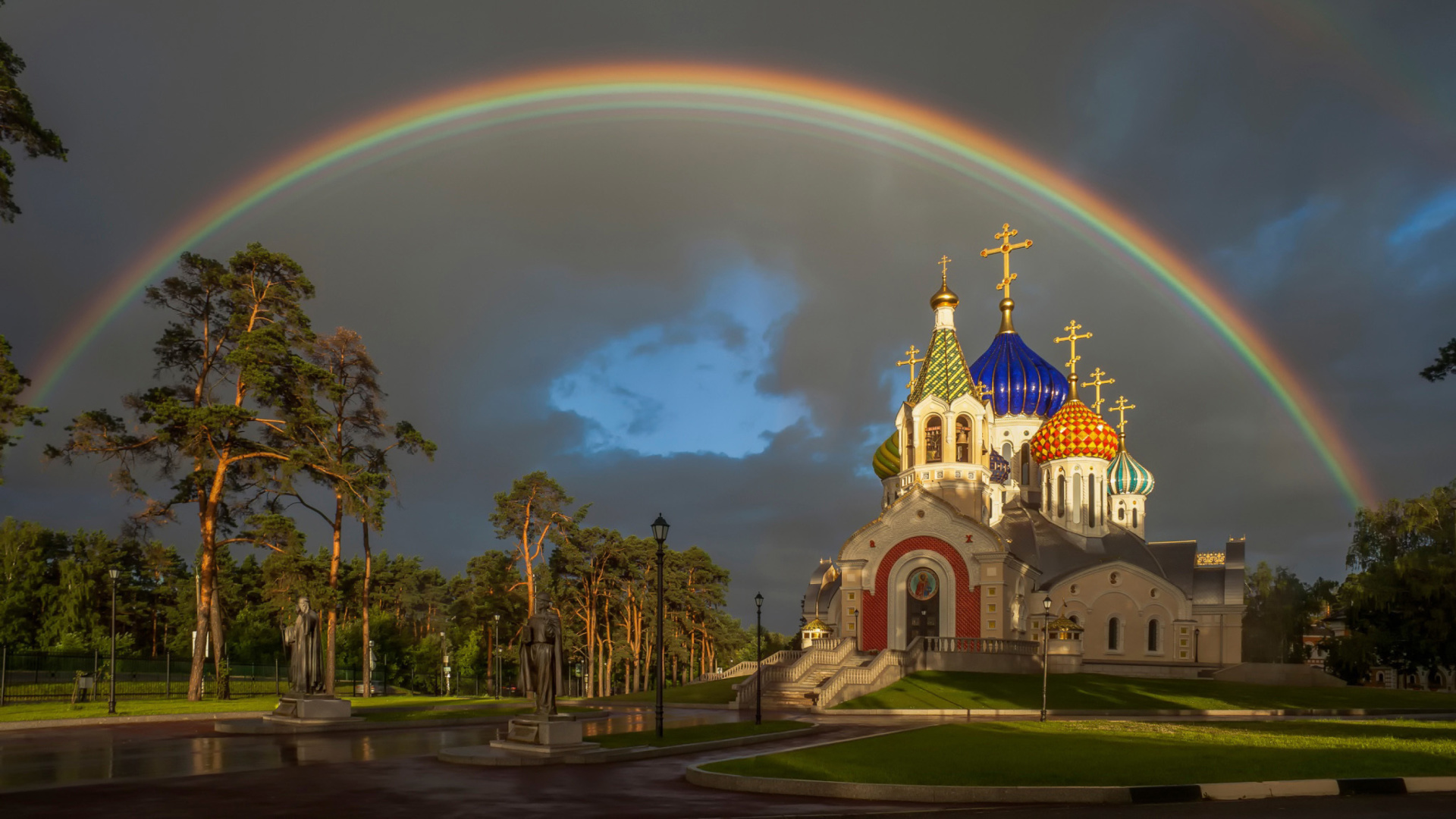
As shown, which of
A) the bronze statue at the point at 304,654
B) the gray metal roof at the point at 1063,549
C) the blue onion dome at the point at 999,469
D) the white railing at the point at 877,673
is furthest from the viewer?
the blue onion dome at the point at 999,469

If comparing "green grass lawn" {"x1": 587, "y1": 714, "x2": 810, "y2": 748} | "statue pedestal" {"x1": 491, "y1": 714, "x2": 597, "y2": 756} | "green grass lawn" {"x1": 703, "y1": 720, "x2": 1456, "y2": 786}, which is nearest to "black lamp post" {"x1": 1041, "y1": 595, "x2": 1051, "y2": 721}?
"green grass lawn" {"x1": 703, "y1": 720, "x2": 1456, "y2": 786}

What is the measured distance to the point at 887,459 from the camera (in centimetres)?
7169

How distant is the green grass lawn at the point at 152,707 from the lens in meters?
29.8

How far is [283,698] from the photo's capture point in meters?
28.1

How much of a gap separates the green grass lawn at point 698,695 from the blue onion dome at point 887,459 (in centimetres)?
1975

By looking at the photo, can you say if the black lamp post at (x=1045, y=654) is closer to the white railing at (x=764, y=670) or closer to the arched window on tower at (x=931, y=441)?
the white railing at (x=764, y=670)

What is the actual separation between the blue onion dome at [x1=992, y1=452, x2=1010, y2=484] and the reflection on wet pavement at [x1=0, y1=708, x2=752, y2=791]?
41694 millimetres

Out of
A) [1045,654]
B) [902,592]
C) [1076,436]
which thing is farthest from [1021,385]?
[1045,654]

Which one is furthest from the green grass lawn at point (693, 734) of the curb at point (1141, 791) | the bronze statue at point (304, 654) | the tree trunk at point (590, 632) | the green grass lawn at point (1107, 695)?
the tree trunk at point (590, 632)

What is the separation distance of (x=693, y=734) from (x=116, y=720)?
16041 mm

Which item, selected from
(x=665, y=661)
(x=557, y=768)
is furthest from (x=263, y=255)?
(x=665, y=661)

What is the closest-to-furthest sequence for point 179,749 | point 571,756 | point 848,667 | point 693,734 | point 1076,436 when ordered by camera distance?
point 571,756 < point 179,749 < point 693,734 < point 848,667 < point 1076,436

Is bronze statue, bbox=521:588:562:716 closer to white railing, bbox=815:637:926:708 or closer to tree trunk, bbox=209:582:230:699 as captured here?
tree trunk, bbox=209:582:230:699

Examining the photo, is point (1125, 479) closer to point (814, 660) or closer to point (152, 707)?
point (814, 660)
